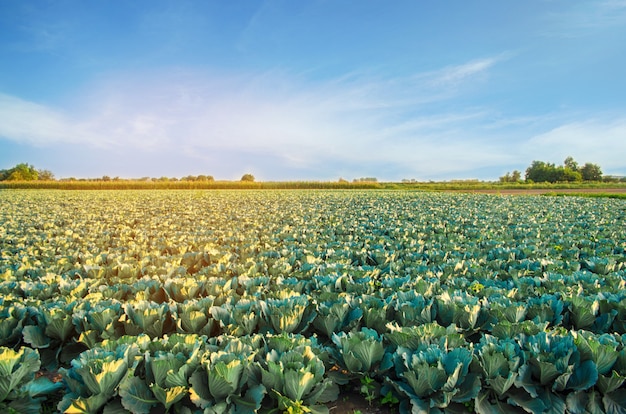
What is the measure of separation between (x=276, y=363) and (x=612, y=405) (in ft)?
8.63

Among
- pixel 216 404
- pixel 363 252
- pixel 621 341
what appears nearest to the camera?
pixel 216 404

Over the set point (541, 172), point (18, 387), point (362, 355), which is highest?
point (541, 172)

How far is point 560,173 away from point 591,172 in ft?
47.0

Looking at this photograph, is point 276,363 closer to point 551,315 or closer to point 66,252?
point 551,315

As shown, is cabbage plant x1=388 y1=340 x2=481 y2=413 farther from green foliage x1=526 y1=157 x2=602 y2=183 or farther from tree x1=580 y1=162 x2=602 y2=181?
tree x1=580 y1=162 x2=602 y2=181

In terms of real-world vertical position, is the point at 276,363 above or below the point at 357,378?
above

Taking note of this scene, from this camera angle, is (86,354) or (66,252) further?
(66,252)

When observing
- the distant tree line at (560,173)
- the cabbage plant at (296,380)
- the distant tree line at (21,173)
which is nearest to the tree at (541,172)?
the distant tree line at (560,173)

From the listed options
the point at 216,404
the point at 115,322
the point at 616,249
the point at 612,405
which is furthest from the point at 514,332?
the point at 616,249

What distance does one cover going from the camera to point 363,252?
8.09m

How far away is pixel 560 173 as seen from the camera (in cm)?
11494

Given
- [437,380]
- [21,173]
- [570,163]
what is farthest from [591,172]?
[21,173]

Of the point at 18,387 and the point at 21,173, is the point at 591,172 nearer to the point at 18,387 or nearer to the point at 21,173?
the point at 18,387

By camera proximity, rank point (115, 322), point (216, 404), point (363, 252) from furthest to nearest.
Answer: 1. point (363, 252)
2. point (115, 322)
3. point (216, 404)
